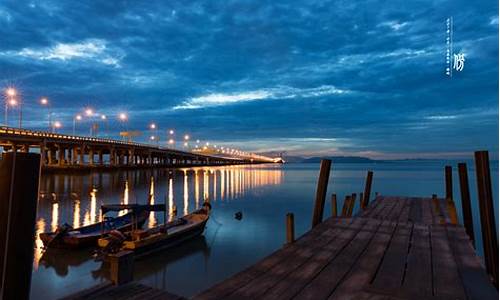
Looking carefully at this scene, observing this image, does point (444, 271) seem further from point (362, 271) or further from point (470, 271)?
point (362, 271)

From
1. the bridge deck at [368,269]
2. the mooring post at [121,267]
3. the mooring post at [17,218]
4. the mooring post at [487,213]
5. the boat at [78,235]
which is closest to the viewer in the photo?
the mooring post at [17,218]

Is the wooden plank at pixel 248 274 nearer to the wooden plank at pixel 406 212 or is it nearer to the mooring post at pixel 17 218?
the mooring post at pixel 17 218

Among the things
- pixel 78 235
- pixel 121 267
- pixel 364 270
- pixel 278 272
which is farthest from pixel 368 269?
pixel 78 235

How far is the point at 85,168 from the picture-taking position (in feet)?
269

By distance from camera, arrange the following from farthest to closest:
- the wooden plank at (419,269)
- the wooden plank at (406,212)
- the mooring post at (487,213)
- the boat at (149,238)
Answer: the wooden plank at (406,212) < the boat at (149,238) < the mooring post at (487,213) < the wooden plank at (419,269)

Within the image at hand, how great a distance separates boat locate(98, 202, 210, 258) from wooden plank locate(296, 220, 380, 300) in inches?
383

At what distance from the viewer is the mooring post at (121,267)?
16.9 feet

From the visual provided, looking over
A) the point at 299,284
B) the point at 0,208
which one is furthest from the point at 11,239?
the point at 299,284

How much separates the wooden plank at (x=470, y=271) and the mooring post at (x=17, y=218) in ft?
22.8

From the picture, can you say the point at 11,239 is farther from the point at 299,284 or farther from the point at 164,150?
the point at 164,150

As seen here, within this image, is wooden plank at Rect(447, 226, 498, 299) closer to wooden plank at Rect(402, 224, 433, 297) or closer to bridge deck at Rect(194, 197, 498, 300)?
bridge deck at Rect(194, 197, 498, 300)

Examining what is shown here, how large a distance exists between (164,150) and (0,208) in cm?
13533

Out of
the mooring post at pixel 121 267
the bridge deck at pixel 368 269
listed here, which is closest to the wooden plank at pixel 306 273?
the bridge deck at pixel 368 269

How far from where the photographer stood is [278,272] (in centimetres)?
666
